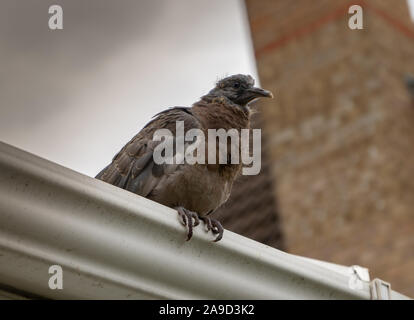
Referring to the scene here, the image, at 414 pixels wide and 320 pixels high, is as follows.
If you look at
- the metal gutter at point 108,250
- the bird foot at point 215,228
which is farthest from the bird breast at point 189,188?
the metal gutter at point 108,250

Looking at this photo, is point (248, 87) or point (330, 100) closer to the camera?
point (248, 87)

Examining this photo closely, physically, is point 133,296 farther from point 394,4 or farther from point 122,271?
point 394,4

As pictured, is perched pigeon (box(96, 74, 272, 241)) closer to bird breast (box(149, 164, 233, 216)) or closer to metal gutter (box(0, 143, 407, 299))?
bird breast (box(149, 164, 233, 216))

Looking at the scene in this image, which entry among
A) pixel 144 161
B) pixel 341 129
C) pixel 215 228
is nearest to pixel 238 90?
pixel 144 161

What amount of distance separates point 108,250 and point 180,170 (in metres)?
1.48

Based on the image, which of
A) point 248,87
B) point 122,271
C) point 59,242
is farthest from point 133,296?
point 248,87

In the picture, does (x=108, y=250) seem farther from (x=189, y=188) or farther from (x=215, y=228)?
(x=189, y=188)

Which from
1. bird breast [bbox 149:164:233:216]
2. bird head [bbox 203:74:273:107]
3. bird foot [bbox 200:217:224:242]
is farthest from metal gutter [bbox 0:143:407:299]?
bird head [bbox 203:74:273:107]

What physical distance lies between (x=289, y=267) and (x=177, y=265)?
0.37 m

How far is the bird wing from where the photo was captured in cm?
354

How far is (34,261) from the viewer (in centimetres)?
189

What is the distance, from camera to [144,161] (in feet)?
11.7

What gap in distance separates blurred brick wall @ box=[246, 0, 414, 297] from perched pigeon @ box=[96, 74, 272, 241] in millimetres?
4366

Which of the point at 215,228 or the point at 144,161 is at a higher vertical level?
the point at 144,161
